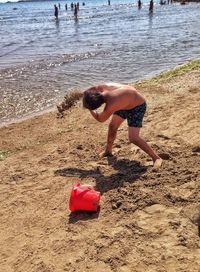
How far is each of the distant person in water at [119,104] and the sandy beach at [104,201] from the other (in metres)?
0.40

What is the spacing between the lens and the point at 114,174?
199 inches

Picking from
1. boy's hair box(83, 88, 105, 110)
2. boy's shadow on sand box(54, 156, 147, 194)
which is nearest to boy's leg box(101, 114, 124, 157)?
boy's shadow on sand box(54, 156, 147, 194)

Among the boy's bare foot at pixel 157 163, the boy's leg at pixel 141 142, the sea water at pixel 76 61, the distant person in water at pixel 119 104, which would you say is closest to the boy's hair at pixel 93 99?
the distant person in water at pixel 119 104

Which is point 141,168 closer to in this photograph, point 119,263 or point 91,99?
point 91,99

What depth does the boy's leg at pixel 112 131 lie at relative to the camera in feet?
18.1

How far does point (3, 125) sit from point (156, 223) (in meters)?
5.44

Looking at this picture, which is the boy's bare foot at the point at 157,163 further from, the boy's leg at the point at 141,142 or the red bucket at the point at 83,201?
the red bucket at the point at 83,201

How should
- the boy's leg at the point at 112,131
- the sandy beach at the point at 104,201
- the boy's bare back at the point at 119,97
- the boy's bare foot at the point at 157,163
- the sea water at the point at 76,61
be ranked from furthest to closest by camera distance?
the sea water at the point at 76,61
the boy's leg at the point at 112,131
the boy's bare foot at the point at 157,163
the boy's bare back at the point at 119,97
the sandy beach at the point at 104,201

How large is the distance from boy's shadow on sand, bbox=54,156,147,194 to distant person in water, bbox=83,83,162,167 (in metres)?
0.27

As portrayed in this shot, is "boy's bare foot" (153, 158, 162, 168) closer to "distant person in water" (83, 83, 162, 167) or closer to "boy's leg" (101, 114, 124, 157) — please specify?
"distant person in water" (83, 83, 162, 167)

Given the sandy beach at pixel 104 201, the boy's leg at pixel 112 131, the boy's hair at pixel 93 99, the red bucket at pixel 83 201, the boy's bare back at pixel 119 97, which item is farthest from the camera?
the boy's leg at pixel 112 131

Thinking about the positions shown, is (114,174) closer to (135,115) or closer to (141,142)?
(141,142)

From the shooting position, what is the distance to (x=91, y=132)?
693 centimetres

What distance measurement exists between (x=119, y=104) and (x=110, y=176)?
92 centimetres
